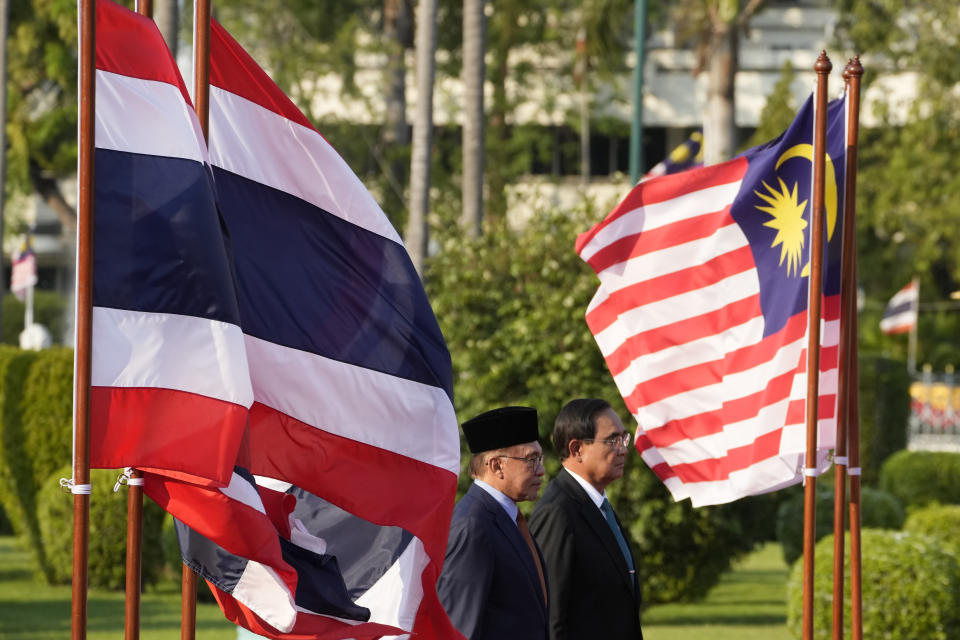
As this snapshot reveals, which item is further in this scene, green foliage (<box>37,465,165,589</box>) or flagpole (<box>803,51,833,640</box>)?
green foliage (<box>37,465,165,589</box>)

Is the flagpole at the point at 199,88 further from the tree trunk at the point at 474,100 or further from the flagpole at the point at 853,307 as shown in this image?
the tree trunk at the point at 474,100

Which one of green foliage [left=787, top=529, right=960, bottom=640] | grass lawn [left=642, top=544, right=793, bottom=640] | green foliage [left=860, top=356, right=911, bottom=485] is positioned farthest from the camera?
green foliage [left=860, top=356, right=911, bottom=485]

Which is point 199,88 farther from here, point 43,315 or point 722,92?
point 43,315

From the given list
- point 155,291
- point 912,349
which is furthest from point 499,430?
point 912,349

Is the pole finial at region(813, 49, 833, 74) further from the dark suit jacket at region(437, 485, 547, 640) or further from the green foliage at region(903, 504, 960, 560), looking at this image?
the green foliage at region(903, 504, 960, 560)

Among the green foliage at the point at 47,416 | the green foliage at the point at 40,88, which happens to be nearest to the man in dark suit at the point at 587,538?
the green foliage at the point at 47,416

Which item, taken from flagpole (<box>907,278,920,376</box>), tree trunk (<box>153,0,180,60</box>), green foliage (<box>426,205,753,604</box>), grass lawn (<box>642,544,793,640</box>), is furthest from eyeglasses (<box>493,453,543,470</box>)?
flagpole (<box>907,278,920,376</box>)

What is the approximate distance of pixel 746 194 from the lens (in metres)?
7.37

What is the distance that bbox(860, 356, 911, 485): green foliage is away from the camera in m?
25.4

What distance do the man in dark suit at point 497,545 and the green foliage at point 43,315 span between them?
4546cm

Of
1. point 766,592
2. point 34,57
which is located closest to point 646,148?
point 34,57

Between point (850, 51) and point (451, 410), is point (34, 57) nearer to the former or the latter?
point (850, 51)

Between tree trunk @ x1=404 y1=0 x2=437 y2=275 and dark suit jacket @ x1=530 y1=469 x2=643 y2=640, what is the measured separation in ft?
35.6

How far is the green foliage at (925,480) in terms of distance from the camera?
2280 centimetres
